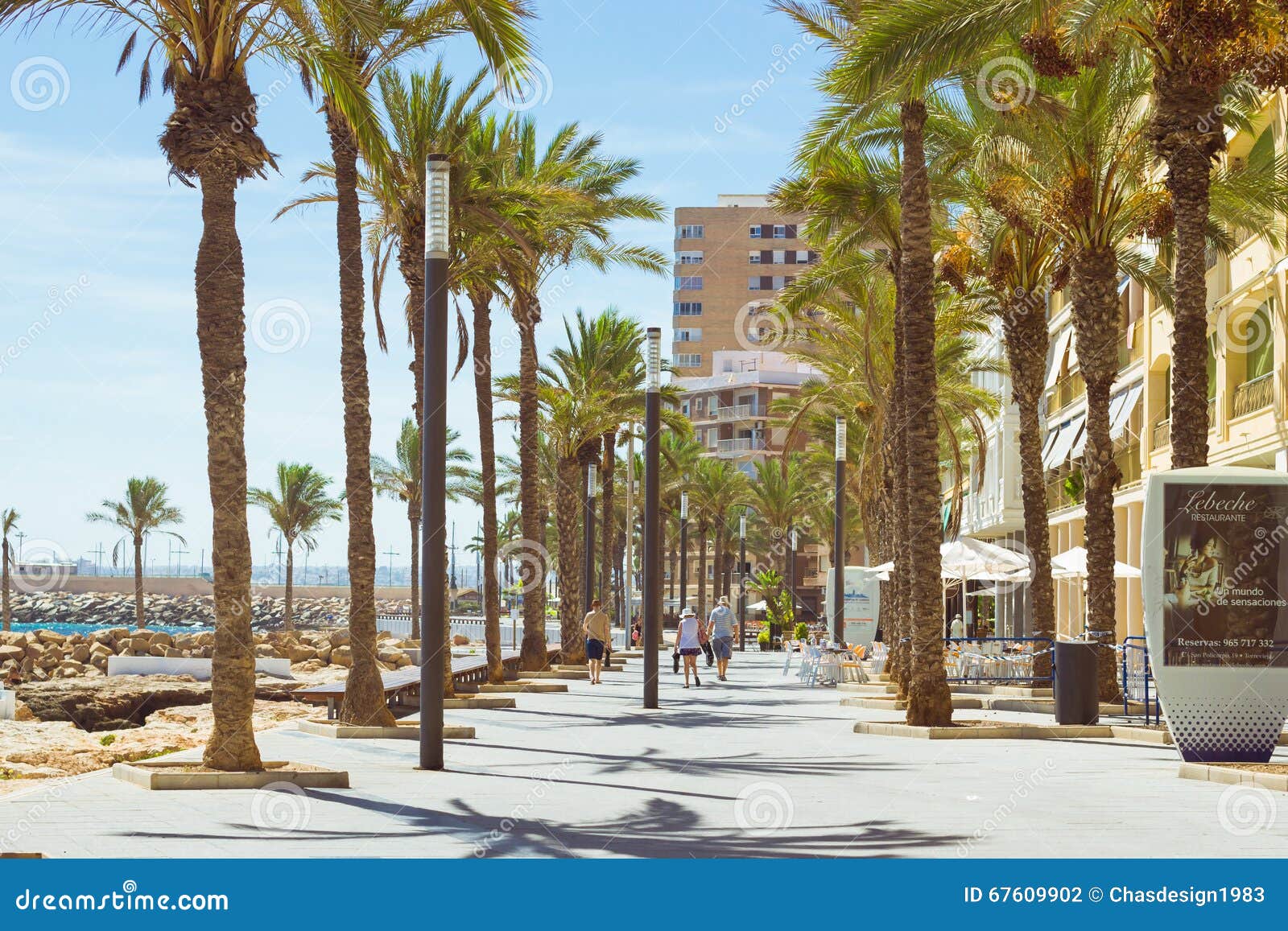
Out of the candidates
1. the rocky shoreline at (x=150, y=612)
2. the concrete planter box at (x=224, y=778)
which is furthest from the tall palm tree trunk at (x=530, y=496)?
the rocky shoreline at (x=150, y=612)

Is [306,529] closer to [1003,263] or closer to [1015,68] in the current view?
[1003,263]

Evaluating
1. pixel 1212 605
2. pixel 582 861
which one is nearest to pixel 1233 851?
pixel 582 861

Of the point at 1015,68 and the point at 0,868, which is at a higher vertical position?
the point at 1015,68

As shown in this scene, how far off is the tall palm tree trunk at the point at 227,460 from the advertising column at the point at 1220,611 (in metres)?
8.31

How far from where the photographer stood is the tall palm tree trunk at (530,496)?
28.7m

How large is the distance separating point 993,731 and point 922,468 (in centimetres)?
338

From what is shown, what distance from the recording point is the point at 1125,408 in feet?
128

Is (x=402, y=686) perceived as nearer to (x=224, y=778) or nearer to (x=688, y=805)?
(x=224, y=778)

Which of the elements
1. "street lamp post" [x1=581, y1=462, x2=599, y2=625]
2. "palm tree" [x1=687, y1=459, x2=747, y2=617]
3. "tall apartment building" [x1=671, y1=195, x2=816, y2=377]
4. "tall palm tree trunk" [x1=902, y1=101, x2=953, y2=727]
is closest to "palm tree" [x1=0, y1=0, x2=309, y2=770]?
"tall palm tree trunk" [x1=902, y1=101, x2=953, y2=727]

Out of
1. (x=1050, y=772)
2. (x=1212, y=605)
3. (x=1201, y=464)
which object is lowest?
(x=1050, y=772)

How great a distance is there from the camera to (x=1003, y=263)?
84.3 feet

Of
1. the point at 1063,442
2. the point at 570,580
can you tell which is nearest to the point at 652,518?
the point at 570,580

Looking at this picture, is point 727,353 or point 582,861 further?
point 727,353

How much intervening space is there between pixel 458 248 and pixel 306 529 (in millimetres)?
57000
